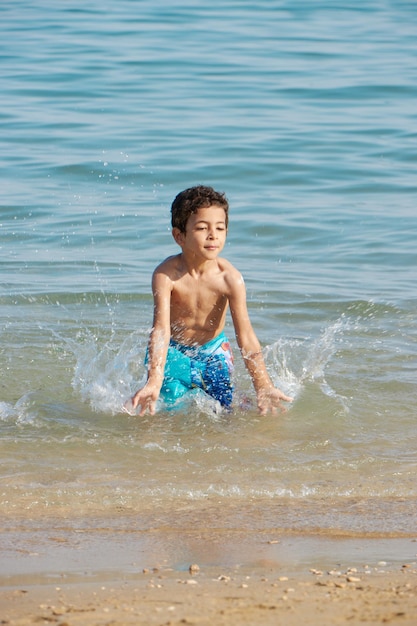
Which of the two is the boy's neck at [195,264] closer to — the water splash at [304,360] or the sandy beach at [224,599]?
the water splash at [304,360]

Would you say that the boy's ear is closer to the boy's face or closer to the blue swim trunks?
the boy's face

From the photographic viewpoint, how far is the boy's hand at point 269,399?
17.8ft

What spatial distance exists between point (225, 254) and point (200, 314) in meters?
3.44

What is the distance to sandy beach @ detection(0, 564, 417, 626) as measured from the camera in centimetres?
285

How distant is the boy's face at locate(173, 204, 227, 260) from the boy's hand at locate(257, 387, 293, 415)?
74 centimetres

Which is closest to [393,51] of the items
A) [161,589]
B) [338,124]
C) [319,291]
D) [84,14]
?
[338,124]

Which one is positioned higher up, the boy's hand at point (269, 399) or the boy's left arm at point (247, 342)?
the boy's left arm at point (247, 342)

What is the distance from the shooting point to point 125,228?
9695 millimetres

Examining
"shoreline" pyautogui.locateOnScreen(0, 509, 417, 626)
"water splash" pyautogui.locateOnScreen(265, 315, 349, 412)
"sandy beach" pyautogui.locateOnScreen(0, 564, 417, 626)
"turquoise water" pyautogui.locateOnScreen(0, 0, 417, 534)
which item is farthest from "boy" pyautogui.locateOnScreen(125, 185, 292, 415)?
"sandy beach" pyautogui.locateOnScreen(0, 564, 417, 626)

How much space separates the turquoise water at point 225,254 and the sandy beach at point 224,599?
1.99 ft

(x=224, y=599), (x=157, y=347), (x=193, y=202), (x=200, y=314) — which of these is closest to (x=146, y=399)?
(x=157, y=347)

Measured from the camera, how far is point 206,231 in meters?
5.41

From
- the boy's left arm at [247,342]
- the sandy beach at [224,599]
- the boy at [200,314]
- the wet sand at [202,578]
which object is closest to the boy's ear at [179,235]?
the boy at [200,314]

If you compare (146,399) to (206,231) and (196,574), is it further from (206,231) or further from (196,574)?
(196,574)
